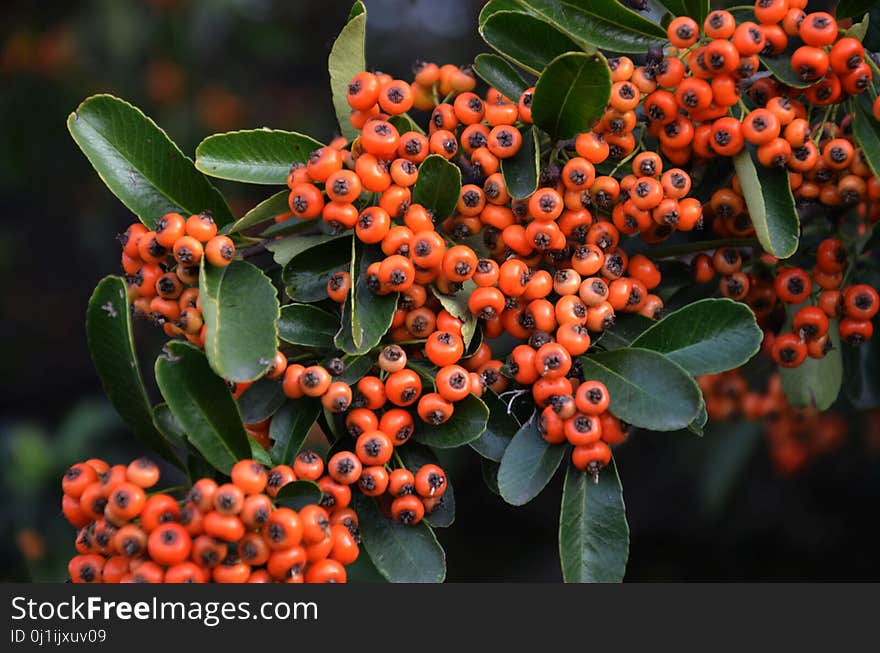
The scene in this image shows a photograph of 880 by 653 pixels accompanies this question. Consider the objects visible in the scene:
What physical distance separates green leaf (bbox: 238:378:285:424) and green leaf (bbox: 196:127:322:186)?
414 mm

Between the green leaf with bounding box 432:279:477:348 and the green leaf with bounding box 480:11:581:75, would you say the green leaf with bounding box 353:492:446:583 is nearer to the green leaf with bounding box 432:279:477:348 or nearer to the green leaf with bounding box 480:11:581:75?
the green leaf with bounding box 432:279:477:348

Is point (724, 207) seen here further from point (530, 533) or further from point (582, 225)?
point (530, 533)

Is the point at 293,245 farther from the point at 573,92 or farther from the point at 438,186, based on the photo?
the point at 573,92

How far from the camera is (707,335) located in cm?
179

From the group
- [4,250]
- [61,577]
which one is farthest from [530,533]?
[4,250]

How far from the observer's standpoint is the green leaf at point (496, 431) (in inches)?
71.7

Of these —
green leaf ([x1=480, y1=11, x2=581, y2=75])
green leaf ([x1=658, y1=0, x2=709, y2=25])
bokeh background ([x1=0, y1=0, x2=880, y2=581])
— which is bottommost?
bokeh background ([x1=0, y1=0, x2=880, y2=581])

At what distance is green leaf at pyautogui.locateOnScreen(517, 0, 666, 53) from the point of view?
6.18 ft

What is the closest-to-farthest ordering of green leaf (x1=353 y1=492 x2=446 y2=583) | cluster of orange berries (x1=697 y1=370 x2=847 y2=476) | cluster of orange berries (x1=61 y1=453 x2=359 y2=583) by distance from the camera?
cluster of orange berries (x1=61 y1=453 x2=359 y2=583), green leaf (x1=353 y1=492 x2=446 y2=583), cluster of orange berries (x1=697 y1=370 x2=847 y2=476)

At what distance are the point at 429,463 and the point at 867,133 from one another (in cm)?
112

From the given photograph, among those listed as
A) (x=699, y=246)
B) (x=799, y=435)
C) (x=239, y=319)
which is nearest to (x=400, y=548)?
Answer: (x=239, y=319)

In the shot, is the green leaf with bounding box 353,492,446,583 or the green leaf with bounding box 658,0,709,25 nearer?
the green leaf with bounding box 353,492,446,583

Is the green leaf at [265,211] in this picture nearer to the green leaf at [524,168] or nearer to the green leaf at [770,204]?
the green leaf at [524,168]

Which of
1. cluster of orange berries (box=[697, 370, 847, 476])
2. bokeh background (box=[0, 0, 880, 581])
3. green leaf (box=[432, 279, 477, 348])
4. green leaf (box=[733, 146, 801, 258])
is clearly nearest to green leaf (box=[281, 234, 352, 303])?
green leaf (box=[432, 279, 477, 348])
